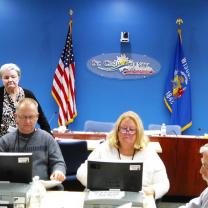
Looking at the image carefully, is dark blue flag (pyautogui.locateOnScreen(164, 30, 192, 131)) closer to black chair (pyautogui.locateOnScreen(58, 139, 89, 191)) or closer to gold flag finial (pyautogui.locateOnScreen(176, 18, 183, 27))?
gold flag finial (pyautogui.locateOnScreen(176, 18, 183, 27))

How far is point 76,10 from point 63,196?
15.6 ft

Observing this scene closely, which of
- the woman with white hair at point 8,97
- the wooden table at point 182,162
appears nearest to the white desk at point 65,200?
the woman with white hair at point 8,97

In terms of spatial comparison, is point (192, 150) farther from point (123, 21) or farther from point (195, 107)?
point (123, 21)

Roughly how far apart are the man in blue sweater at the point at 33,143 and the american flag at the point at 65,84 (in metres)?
3.55

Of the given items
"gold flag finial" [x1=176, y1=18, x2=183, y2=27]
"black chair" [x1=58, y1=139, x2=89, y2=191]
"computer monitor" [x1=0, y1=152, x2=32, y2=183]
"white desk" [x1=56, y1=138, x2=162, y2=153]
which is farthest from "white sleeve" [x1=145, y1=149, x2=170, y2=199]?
"gold flag finial" [x1=176, y1=18, x2=183, y2=27]

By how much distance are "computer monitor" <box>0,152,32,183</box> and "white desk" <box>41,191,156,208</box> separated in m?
0.20

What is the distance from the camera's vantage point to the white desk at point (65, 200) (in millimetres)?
2250

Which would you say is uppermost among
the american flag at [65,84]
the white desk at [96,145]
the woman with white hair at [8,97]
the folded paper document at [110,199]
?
the american flag at [65,84]

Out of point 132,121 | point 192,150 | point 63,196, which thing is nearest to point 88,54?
point 192,150

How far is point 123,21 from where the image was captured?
21.7 ft

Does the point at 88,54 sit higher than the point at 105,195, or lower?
higher

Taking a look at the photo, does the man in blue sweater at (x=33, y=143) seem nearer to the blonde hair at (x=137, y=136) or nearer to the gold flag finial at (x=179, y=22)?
the blonde hair at (x=137, y=136)

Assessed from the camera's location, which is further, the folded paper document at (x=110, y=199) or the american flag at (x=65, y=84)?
the american flag at (x=65, y=84)

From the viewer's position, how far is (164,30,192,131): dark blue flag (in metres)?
6.43
